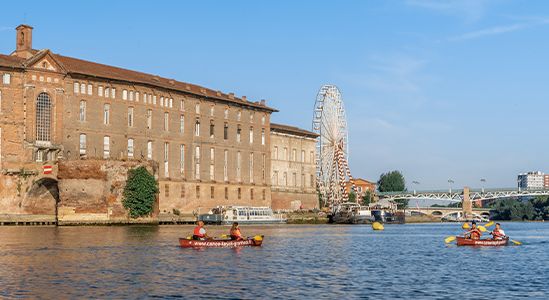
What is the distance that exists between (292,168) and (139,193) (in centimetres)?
5554

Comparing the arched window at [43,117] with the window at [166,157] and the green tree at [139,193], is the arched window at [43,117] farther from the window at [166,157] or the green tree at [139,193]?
the window at [166,157]

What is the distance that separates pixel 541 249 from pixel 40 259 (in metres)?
40.1

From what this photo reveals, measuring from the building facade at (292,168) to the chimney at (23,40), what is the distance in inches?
1953

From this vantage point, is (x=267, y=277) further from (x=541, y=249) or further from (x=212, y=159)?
(x=212, y=159)

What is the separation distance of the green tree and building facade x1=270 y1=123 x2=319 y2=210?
45898 mm

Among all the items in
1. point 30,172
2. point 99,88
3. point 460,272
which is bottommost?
point 460,272

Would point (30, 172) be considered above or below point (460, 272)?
above

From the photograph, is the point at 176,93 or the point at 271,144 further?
the point at 271,144

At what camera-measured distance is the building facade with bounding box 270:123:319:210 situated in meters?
147

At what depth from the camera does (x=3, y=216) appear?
96.1 metres

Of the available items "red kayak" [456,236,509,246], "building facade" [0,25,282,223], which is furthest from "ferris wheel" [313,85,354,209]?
"red kayak" [456,236,509,246]

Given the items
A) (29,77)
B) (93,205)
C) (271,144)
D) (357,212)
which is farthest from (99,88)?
(357,212)

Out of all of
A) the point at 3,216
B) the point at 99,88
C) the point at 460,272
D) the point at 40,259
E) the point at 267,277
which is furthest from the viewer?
the point at 99,88

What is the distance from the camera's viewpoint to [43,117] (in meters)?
103
